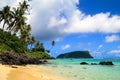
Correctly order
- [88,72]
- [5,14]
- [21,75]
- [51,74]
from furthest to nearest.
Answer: [5,14]
[88,72]
[51,74]
[21,75]

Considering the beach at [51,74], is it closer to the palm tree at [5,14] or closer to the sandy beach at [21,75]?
the sandy beach at [21,75]

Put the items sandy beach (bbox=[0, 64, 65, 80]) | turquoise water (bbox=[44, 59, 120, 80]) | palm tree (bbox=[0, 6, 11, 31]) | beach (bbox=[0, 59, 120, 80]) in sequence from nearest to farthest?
sandy beach (bbox=[0, 64, 65, 80])
beach (bbox=[0, 59, 120, 80])
turquoise water (bbox=[44, 59, 120, 80])
palm tree (bbox=[0, 6, 11, 31])

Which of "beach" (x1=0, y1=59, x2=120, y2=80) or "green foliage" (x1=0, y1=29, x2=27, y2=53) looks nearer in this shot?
"beach" (x1=0, y1=59, x2=120, y2=80)

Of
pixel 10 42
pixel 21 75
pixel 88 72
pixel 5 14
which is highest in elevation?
pixel 5 14

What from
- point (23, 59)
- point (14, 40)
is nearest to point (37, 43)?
point (14, 40)

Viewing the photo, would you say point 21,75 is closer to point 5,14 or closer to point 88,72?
point 88,72

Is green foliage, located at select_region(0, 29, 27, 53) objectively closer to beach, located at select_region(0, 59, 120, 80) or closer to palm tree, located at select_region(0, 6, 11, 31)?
palm tree, located at select_region(0, 6, 11, 31)

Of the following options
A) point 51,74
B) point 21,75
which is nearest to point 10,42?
point 51,74

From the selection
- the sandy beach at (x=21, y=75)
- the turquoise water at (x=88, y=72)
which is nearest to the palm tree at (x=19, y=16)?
the turquoise water at (x=88, y=72)

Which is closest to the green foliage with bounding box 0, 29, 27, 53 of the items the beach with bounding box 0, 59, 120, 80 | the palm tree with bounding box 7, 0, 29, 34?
the palm tree with bounding box 7, 0, 29, 34

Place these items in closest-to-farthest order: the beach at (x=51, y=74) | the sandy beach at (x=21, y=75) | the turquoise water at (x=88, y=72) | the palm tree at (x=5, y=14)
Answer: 1. the sandy beach at (x=21, y=75)
2. the beach at (x=51, y=74)
3. the turquoise water at (x=88, y=72)
4. the palm tree at (x=5, y=14)

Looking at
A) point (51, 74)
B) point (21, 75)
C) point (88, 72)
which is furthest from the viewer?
point (88, 72)

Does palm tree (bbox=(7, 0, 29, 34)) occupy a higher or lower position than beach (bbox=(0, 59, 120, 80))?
higher

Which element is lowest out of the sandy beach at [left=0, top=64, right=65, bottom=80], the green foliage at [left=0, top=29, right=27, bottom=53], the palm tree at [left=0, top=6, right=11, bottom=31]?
the sandy beach at [left=0, top=64, right=65, bottom=80]
